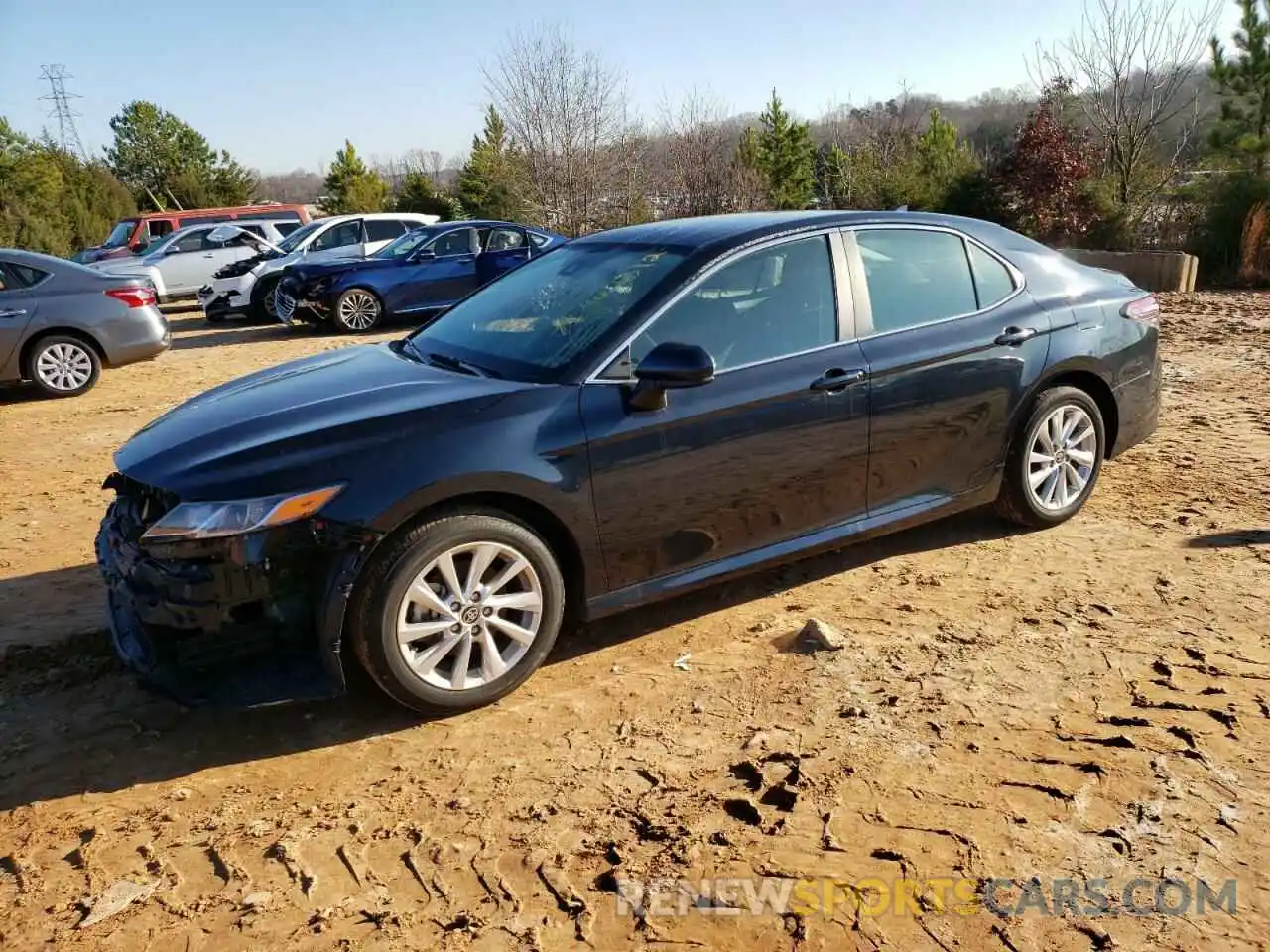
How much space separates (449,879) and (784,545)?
201cm

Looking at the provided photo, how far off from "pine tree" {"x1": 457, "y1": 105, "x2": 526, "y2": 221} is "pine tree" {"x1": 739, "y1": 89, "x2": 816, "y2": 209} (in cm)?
777

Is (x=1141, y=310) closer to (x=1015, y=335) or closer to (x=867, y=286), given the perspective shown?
(x=1015, y=335)

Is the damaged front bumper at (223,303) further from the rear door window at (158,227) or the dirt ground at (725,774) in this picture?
the dirt ground at (725,774)

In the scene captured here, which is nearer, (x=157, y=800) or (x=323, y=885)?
(x=323, y=885)

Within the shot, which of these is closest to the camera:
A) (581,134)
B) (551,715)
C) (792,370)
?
(551,715)

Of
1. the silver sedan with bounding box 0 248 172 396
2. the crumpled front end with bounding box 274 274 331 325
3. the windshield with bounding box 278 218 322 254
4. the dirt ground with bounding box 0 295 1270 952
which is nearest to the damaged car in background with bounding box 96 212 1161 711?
the dirt ground with bounding box 0 295 1270 952

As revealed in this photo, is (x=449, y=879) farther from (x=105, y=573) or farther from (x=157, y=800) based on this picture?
(x=105, y=573)

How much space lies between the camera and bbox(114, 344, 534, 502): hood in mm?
3205

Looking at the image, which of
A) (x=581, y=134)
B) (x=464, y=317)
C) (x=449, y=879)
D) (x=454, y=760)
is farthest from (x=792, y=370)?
(x=581, y=134)

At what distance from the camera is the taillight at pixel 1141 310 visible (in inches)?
200

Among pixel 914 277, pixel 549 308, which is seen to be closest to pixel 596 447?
pixel 549 308

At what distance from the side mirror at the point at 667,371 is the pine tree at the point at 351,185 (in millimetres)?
39668

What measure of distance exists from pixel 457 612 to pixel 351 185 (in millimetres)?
41712

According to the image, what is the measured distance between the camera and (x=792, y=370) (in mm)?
3973
